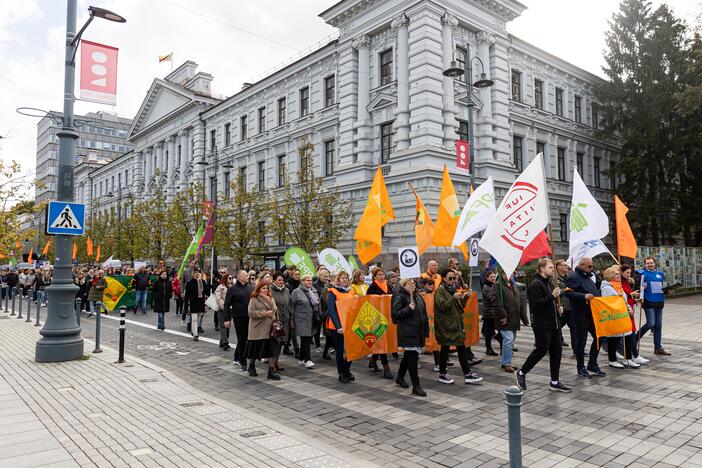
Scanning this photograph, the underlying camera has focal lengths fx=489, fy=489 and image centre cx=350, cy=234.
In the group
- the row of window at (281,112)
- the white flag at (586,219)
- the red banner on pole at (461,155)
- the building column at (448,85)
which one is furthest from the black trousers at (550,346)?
the row of window at (281,112)

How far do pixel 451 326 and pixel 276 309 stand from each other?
3205 mm

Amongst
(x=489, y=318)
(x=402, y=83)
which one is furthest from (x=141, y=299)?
(x=402, y=83)

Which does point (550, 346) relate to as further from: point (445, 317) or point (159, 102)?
point (159, 102)

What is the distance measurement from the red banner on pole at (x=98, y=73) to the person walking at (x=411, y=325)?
7.23 metres

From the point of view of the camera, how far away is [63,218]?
395 inches

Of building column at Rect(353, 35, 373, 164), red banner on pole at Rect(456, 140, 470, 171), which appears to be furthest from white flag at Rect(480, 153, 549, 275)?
building column at Rect(353, 35, 373, 164)

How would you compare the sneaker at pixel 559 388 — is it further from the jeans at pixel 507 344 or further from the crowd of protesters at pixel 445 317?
the jeans at pixel 507 344

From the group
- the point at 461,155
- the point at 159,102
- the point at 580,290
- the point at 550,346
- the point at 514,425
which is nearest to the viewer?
the point at 514,425

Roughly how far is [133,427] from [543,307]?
5961 mm

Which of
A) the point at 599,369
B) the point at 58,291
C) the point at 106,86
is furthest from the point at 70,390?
the point at 599,369

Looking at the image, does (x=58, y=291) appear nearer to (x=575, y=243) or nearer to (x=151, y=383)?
(x=151, y=383)

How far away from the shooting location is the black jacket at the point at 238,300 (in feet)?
32.1

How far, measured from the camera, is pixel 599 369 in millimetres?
8727

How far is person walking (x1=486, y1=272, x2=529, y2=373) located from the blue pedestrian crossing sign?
839 cm
